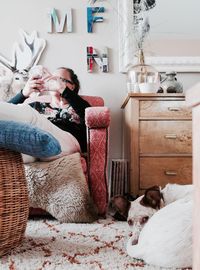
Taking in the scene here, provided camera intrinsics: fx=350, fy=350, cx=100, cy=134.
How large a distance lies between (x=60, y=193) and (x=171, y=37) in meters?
1.58

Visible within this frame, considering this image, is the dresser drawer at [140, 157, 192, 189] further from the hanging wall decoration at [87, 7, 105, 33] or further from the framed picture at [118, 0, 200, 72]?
the hanging wall decoration at [87, 7, 105, 33]

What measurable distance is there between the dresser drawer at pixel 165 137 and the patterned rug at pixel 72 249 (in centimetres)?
64

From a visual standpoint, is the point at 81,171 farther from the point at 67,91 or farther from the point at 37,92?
the point at 37,92

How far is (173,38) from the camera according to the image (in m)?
2.63

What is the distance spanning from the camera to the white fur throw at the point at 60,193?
5.38ft

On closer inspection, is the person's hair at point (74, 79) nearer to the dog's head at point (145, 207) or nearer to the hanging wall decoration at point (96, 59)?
the hanging wall decoration at point (96, 59)

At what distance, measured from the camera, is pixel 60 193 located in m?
1.65

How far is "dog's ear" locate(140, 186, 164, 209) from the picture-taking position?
152cm

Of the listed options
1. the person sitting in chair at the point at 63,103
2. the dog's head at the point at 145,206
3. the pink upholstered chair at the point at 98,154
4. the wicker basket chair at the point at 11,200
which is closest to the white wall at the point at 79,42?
the person sitting in chair at the point at 63,103

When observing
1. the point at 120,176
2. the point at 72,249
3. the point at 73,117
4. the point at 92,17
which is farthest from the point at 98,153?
the point at 92,17

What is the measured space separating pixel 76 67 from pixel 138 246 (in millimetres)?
1820

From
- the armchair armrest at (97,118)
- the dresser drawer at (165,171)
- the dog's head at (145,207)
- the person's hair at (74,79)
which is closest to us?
the dog's head at (145,207)

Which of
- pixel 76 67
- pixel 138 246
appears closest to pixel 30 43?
pixel 76 67

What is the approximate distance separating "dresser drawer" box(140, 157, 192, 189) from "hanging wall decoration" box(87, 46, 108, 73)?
91cm
